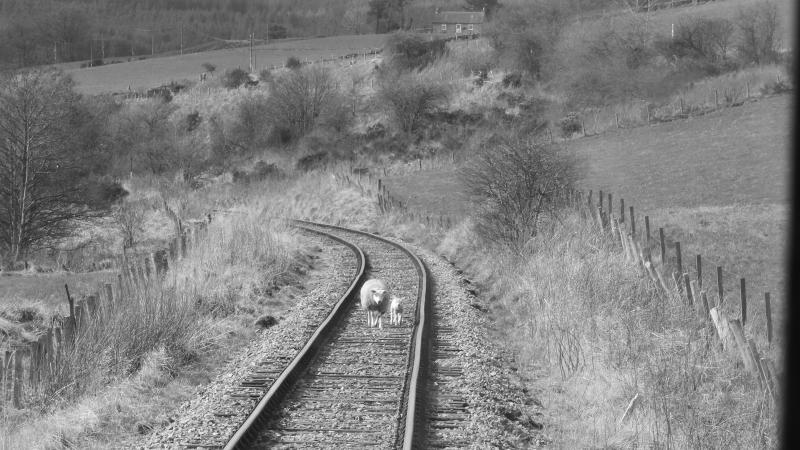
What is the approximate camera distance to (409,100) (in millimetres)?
78688

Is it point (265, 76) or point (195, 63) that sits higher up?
point (195, 63)

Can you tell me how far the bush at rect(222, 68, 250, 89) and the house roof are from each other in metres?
57.3

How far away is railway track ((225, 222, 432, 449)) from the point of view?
8.07 meters

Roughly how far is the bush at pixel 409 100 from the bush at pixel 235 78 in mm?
22093

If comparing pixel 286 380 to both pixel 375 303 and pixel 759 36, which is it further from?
pixel 759 36

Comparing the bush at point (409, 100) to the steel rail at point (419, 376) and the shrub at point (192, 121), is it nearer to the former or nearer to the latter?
the shrub at point (192, 121)

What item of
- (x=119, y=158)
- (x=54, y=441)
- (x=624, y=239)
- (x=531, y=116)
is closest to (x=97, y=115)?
(x=119, y=158)

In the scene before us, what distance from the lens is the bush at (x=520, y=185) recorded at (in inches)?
834

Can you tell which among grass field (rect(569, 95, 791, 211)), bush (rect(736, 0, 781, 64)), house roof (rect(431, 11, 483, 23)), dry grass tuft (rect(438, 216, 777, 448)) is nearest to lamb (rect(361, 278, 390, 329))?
dry grass tuft (rect(438, 216, 777, 448))

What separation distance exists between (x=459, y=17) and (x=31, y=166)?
403 feet

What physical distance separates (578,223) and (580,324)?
8166mm

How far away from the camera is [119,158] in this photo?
75.8 m

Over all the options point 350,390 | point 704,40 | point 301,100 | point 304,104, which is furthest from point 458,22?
point 350,390

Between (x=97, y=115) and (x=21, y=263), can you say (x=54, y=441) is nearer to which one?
(x=21, y=263)
